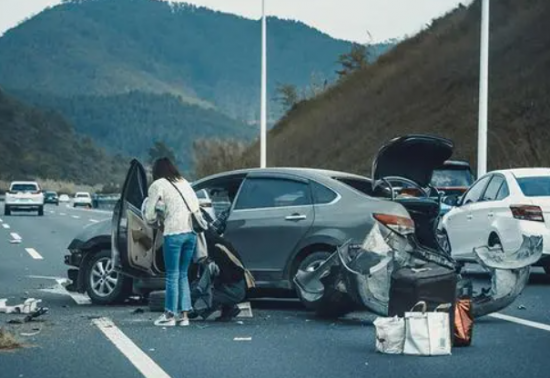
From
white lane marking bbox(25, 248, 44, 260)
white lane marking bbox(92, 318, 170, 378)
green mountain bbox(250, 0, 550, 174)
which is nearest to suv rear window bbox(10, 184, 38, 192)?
green mountain bbox(250, 0, 550, 174)

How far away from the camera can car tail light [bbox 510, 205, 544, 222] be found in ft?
51.6

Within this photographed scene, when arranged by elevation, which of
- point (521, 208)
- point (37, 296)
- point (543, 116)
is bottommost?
point (37, 296)

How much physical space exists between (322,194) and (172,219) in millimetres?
2250

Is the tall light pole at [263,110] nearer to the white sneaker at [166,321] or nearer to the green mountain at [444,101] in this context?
the green mountain at [444,101]

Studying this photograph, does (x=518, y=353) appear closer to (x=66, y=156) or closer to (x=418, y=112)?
(x=418, y=112)

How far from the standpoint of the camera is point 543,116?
1710 inches

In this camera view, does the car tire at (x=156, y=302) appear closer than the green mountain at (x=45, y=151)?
Yes

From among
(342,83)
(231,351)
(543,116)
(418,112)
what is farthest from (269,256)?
(342,83)

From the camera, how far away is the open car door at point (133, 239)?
12.6 metres

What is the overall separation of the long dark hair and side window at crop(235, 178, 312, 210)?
6.17 ft

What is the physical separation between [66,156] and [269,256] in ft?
486

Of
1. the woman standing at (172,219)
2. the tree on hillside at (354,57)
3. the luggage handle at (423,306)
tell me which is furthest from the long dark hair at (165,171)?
the tree on hillside at (354,57)

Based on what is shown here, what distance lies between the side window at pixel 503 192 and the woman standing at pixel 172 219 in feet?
20.0

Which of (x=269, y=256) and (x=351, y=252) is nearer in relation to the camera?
(x=351, y=252)
